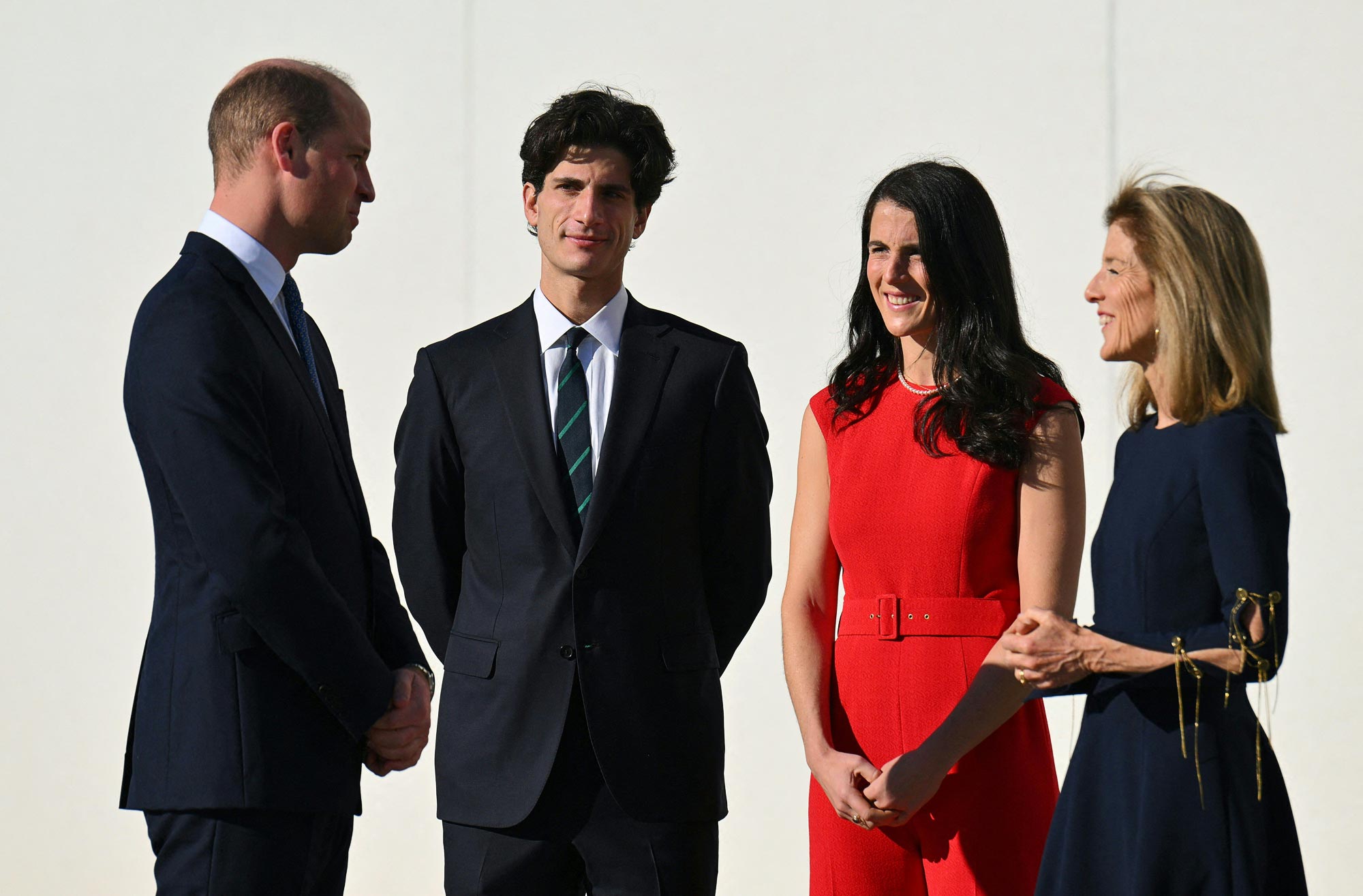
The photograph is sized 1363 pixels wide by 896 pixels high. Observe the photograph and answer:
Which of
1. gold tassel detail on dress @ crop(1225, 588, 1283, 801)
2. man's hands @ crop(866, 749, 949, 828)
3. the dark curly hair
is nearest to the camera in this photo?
gold tassel detail on dress @ crop(1225, 588, 1283, 801)

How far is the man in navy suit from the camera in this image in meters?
1.79

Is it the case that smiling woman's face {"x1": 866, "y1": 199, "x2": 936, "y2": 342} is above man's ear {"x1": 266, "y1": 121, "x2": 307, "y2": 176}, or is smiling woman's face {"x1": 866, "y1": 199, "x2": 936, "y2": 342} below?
below

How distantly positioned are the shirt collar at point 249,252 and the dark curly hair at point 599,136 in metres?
0.58

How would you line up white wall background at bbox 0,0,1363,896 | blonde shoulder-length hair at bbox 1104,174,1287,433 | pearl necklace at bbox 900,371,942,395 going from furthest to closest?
white wall background at bbox 0,0,1363,896 < pearl necklace at bbox 900,371,942,395 < blonde shoulder-length hair at bbox 1104,174,1287,433

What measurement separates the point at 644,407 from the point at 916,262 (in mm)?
532

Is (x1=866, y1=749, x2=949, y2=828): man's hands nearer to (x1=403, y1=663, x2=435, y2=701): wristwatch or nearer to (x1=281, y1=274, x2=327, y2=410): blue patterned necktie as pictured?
(x1=403, y1=663, x2=435, y2=701): wristwatch

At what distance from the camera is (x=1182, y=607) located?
71.5 inches

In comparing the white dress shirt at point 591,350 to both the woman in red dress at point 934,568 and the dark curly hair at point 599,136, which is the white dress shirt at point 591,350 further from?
the woman in red dress at point 934,568

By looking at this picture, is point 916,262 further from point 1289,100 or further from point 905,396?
point 1289,100

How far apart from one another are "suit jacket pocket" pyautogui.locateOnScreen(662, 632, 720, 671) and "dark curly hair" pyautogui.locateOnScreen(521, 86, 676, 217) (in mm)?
802

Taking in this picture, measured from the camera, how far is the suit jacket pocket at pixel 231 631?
5.98 feet

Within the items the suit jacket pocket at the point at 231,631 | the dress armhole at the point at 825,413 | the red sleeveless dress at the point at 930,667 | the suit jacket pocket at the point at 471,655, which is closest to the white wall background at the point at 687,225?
the dress armhole at the point at 825,413

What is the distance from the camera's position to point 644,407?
2.27 meters

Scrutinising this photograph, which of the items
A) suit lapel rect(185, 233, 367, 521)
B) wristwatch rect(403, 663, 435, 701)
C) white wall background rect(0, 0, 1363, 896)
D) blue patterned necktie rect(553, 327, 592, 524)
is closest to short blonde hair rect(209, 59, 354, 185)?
suit lapel rect(185, 233, 367, 521)
